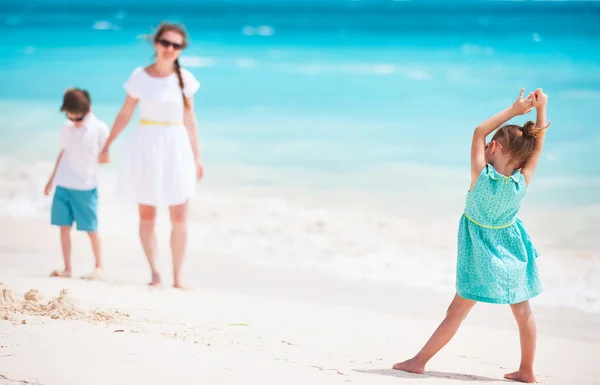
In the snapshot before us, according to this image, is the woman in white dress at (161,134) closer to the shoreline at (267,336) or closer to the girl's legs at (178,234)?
the girl's legs at (178,234)

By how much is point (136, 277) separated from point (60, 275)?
1.66 feet

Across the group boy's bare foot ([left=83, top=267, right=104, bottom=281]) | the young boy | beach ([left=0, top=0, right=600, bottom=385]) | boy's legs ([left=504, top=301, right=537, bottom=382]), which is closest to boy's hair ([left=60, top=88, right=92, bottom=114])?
the young boy

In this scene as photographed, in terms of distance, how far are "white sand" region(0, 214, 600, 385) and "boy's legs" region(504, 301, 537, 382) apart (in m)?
0.13

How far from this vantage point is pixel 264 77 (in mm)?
15672

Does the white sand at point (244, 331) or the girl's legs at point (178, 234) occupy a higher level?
the girl's legs at point (178, 234)

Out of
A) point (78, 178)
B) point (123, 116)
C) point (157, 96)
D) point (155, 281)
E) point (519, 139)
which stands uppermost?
point (157, 96)

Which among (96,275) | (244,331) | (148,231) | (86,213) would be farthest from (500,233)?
(86,213)

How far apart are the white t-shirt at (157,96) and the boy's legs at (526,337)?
8.06ft

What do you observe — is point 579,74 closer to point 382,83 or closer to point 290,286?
point 382,83

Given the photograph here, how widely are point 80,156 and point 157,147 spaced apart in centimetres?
53

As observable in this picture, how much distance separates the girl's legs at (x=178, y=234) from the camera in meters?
5.17

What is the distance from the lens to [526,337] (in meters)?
3.41

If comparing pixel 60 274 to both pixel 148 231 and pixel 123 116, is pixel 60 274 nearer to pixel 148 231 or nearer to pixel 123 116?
pixel 148 231

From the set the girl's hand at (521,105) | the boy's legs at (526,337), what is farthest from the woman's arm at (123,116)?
→ the boy's legs at (526,337)
